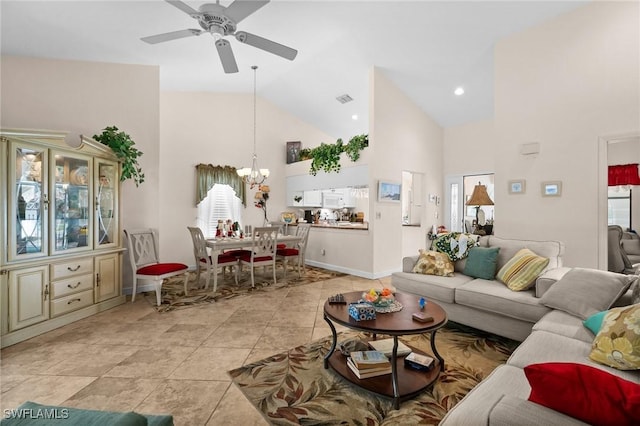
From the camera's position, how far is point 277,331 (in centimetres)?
308

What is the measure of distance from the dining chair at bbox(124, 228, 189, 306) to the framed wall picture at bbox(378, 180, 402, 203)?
11.0 ft

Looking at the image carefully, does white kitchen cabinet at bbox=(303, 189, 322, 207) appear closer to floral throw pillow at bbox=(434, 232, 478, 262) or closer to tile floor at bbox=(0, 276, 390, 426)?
tile floor at bbox=(0, 276, 390, 426)

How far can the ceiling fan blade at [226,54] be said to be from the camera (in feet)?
10.0

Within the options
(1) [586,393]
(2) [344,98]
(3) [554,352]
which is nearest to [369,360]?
(3) [554,352]

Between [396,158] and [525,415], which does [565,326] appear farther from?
[396,158]

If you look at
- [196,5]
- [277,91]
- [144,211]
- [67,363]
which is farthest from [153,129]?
[67,363]

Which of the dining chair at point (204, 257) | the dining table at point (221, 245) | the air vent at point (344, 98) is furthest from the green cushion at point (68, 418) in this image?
the air vent at point (344, 98)

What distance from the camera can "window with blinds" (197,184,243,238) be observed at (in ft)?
20.5

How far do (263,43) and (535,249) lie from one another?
11.8 ft

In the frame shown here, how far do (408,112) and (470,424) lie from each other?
5.67 metres

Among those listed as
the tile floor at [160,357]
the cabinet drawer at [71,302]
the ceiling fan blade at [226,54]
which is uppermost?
the ceiling fan blade at [226,54]

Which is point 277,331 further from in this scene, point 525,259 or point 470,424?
point 525,259

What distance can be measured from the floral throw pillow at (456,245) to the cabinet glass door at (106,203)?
13.5 ft

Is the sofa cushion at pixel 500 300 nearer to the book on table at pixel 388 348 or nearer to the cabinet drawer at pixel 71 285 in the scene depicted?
the book on table at pixel 388 348
